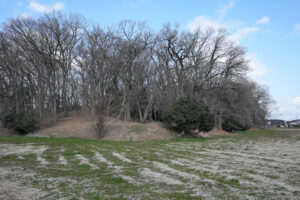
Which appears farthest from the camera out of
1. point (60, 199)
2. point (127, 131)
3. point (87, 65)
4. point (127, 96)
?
point (127, 96)

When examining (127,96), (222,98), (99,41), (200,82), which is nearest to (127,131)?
(127,96)

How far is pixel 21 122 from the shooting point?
2692 centimetres

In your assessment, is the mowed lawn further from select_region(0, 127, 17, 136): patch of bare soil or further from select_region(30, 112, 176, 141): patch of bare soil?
select_region(0, 127, 17, 136): patch of bare soil

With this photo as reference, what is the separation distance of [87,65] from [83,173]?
23.4m

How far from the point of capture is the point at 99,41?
28828mm

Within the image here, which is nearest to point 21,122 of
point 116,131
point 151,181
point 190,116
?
point 116,131

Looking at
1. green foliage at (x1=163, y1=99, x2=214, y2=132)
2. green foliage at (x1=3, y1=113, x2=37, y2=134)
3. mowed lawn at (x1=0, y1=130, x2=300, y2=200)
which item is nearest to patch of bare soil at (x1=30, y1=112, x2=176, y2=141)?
green foliage at (x1=3, y1=113, x2=37, y2=134)

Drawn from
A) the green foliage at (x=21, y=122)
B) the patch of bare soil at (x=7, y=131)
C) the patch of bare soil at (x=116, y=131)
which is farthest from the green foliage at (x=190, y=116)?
the patch of bare soil at (x=7, y=131)

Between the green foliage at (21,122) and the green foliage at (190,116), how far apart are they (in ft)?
51.6

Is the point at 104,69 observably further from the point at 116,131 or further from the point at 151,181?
the point at 151,181

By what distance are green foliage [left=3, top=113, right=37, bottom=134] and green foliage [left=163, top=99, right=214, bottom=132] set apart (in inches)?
620

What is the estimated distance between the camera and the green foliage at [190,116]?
23.9 meters

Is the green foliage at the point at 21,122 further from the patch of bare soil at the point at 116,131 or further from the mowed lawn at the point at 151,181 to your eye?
the mowed lawn at the point at 151,181

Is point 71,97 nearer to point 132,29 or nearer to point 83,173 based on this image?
point 132,29
